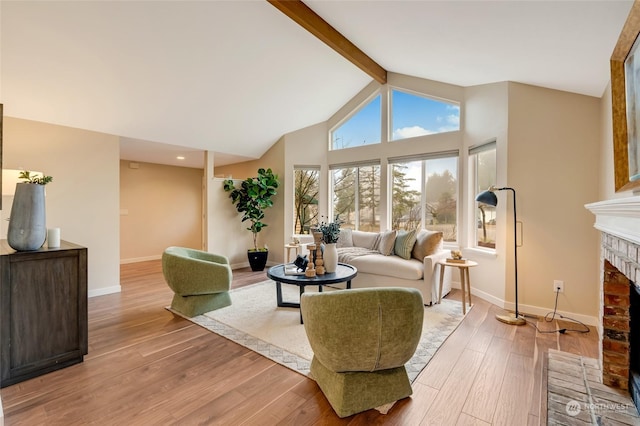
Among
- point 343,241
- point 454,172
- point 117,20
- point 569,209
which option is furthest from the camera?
point 343,241

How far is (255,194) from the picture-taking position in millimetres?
5531

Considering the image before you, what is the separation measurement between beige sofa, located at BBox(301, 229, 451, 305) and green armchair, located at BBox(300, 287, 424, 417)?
75.6 inches

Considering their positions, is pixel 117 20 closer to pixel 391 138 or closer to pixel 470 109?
pixel 391 138

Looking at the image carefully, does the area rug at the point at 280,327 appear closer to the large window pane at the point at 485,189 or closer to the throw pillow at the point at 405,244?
the throw pillow at the point at 405,244

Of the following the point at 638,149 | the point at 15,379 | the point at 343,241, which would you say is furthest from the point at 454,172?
the point at 15,379

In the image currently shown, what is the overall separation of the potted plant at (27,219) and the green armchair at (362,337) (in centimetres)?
219

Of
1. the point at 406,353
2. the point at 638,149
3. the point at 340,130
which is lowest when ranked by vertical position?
the point at 406,353

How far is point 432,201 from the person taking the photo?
15.3 feet

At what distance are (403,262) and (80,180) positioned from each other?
14.9 ft

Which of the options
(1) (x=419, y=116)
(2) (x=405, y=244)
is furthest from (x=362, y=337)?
(1) (x=419, y=116)

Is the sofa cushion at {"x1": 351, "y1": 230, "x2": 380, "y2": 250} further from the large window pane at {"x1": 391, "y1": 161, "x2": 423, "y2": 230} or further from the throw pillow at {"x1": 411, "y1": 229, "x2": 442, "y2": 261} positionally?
the throw pillow at {"x1": 411, "y1": 229, "x2": 442, "y2": 261}

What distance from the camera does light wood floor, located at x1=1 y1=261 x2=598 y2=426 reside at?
1.66m

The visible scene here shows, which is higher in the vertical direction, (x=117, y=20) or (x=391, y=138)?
(x=117, y=20)

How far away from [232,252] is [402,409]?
469 centimetres
